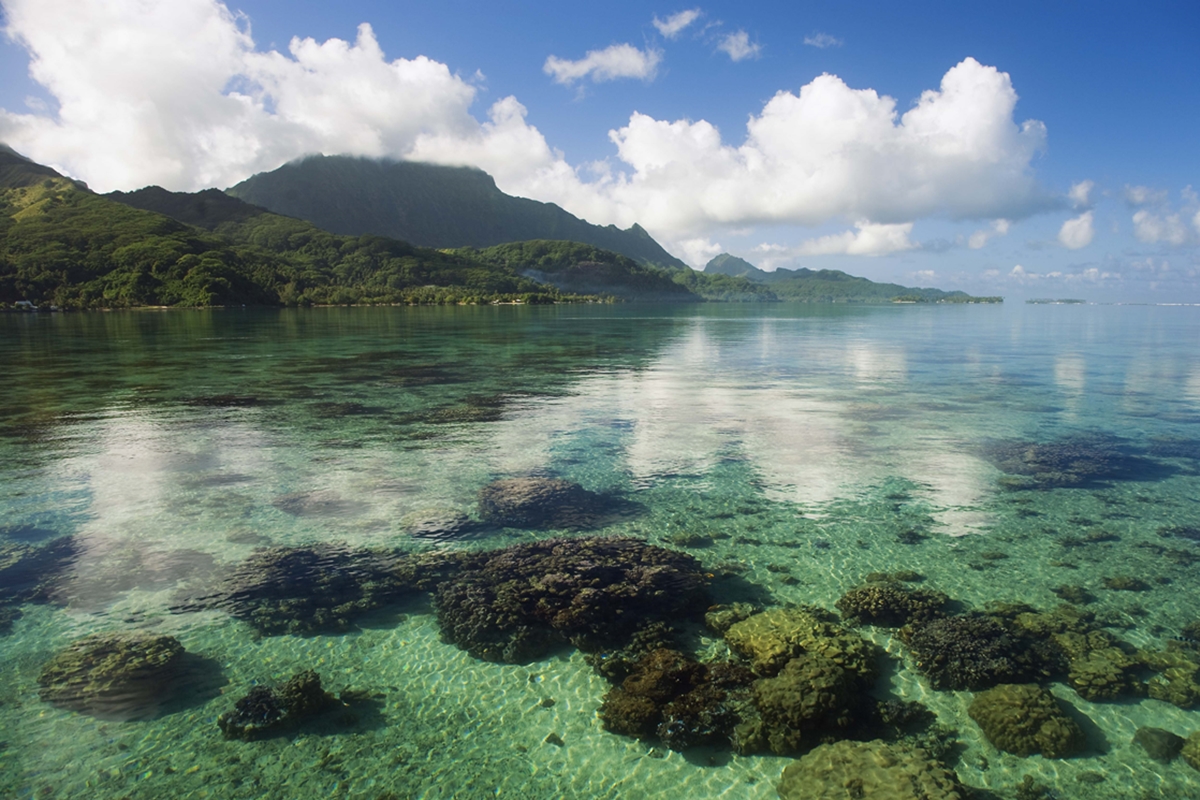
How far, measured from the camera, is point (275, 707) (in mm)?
8844

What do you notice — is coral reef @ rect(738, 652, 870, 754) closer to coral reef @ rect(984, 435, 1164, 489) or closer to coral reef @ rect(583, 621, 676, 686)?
coral reef @ rect(583, 621, 676, 686)

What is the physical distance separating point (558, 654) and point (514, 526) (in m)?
5.44

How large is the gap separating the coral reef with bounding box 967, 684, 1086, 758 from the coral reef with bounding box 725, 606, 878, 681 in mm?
1531

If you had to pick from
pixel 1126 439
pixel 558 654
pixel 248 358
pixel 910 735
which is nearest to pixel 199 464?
pixel 558 654

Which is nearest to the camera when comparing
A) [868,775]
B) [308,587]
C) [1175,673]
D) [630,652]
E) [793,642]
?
[868,775]

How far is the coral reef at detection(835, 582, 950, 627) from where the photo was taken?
37.0ft

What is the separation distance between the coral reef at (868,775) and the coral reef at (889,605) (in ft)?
11.8

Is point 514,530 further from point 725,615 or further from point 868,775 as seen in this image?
point 868,775

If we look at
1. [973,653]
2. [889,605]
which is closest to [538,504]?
[889,605]

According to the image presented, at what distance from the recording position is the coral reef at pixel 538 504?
52.5ft

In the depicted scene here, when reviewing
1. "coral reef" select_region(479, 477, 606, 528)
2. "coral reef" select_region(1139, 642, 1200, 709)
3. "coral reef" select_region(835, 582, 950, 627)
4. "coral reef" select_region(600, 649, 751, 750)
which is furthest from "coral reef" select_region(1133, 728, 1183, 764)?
"coral reef" select_region(479, 477, 606, 528)

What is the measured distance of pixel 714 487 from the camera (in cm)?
1858

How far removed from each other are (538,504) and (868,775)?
1093 centimetres

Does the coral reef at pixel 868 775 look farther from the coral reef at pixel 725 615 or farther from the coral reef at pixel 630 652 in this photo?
the coral reef at pixel 725 615
